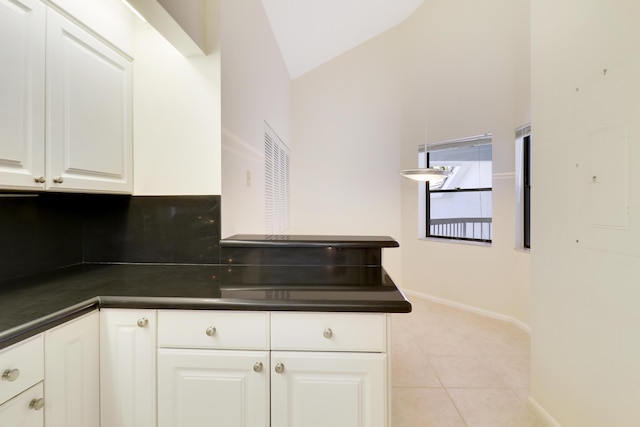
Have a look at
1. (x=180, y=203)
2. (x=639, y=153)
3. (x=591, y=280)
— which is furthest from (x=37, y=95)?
(x=591, y=280)

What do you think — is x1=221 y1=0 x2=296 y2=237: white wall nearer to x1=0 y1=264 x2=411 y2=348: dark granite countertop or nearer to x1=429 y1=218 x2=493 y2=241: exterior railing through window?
x1=0 y1=264 x2=411 y2=348: dark granite countertop

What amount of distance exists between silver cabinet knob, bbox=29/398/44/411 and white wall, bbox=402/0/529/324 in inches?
141

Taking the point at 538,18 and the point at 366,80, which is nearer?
the point at 538,18

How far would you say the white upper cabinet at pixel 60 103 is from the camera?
3.78 ft

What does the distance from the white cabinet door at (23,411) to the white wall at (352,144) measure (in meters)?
3.73

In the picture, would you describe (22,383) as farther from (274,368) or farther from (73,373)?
(274,368)

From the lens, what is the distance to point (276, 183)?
3551 mm

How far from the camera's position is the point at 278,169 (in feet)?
12.0

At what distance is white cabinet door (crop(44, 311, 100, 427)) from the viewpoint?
39.9 inches

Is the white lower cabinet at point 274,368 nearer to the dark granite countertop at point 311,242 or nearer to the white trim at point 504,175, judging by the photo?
the dark granite countertop at point 311,242

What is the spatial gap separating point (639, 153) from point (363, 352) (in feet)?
Answer: 4.26

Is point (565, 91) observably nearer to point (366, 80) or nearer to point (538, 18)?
point (538, 18)

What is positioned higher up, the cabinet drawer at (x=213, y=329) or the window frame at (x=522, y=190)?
the window frame at (x=522, y=190)

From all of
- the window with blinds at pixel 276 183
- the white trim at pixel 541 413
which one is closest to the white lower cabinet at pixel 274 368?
the white trim at pixel 541 413
